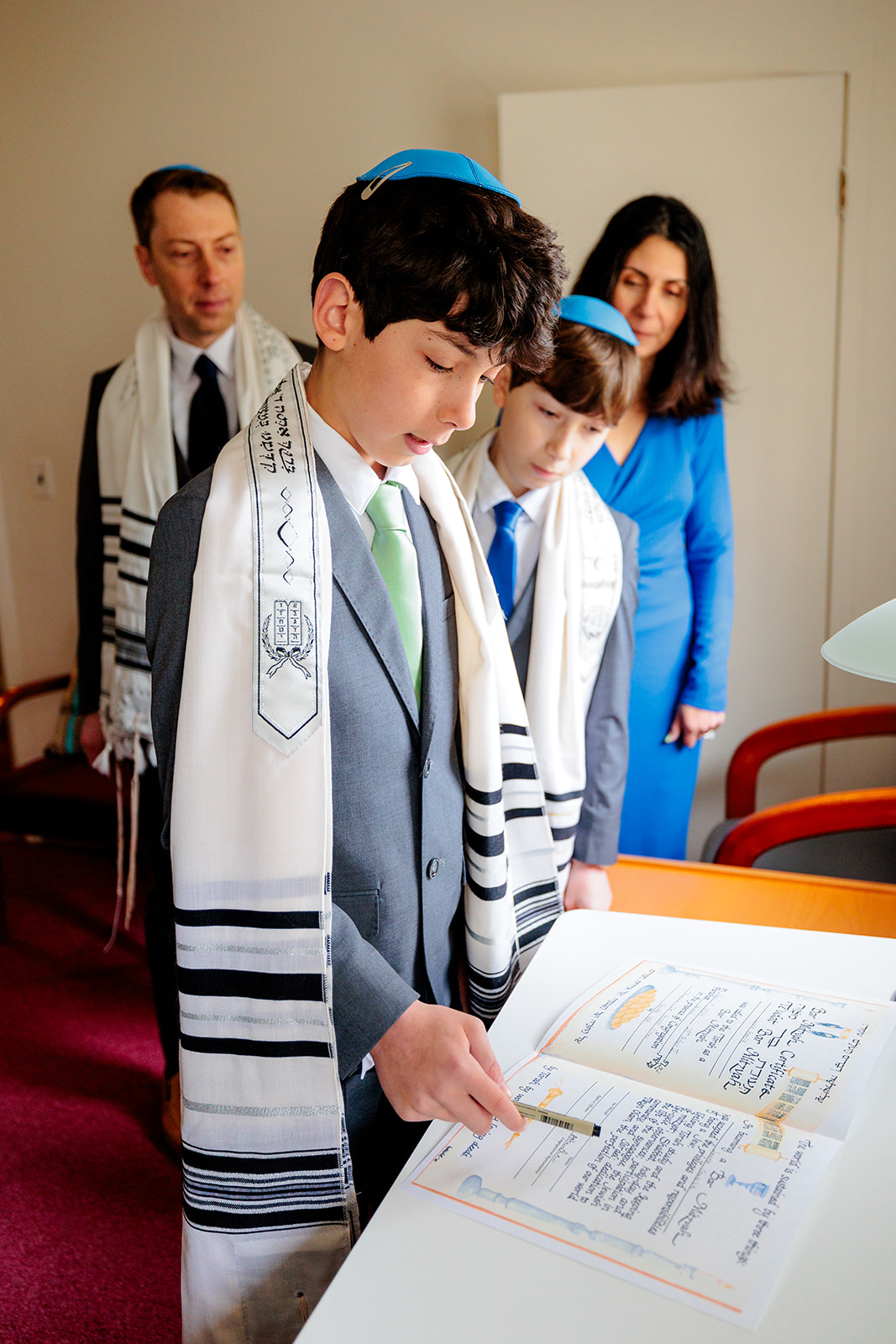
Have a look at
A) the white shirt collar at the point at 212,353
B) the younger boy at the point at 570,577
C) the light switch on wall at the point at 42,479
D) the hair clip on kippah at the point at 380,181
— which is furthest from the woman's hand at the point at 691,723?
the light switch on wall at the point at 42,479

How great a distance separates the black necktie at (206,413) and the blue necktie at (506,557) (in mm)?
794

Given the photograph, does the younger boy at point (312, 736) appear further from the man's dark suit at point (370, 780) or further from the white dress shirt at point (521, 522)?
the white dress shirt at point (521, 522)

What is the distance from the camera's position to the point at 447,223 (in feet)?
2.82

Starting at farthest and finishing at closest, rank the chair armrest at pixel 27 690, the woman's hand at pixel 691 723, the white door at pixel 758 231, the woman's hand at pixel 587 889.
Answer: the chair armrest at pixel 27 690 < the white door at pixel 758 231 < the woman's hand at pixel 691 723 < the woman's hand at pixel 587 889

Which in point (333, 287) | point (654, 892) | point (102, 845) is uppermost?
point (333, 287)

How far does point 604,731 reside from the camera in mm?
1428

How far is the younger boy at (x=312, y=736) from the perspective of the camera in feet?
2.85

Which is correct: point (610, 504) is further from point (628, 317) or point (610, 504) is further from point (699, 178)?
point (699, 178)

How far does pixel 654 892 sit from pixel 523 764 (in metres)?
0.32

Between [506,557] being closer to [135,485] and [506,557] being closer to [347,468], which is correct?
[347,468]

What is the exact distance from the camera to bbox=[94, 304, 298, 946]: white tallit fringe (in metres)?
1.88

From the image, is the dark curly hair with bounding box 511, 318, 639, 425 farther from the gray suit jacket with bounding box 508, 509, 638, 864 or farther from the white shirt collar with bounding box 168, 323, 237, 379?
the white shirt collar with bounding box 168, 323, 237, 379

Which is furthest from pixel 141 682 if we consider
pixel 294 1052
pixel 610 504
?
pixel 294 1052

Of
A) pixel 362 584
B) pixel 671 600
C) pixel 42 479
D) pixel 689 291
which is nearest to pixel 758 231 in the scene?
pixel 689 291
